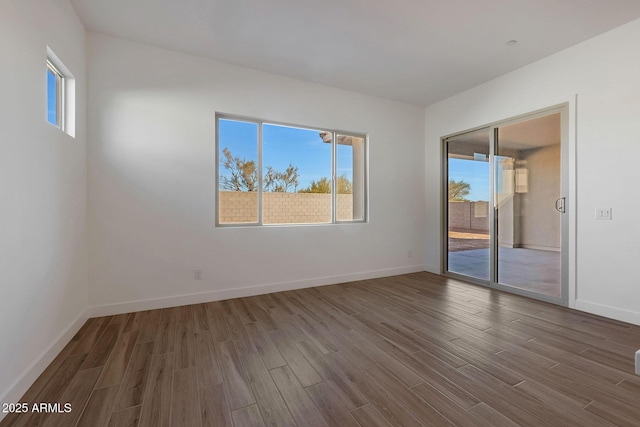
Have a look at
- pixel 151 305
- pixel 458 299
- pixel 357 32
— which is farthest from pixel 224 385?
pixel 357 32

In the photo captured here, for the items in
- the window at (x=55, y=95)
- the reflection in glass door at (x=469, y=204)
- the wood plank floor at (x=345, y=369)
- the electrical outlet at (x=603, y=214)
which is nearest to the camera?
the wood plank floor at (x=345, y=369)

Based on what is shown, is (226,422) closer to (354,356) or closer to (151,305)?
(354,356)

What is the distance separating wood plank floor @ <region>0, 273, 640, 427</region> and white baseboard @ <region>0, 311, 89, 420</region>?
2.2 inches

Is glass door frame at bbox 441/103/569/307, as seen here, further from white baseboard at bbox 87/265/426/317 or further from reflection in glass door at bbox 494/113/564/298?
white baseboard at bbox 87/265/426/317

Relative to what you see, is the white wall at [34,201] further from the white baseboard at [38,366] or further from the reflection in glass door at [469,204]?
the reflection in glass door at [469,204]

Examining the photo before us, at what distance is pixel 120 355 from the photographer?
2.17 meters

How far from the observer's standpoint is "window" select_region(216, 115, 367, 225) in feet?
12.0

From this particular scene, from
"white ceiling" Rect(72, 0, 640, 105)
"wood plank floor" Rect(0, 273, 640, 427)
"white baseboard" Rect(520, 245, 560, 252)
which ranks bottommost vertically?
"wood plank floor" Rect(0, 273, 640, 427)

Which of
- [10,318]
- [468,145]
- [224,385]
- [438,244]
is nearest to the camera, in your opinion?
[10,318]

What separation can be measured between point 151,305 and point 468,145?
16.7 feet

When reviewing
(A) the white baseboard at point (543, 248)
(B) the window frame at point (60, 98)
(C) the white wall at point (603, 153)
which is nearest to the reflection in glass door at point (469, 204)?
(A) the white baseboard at point (543, 248)

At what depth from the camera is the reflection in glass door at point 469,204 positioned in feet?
13.9

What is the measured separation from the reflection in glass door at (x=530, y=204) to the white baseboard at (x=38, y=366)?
16.3ft

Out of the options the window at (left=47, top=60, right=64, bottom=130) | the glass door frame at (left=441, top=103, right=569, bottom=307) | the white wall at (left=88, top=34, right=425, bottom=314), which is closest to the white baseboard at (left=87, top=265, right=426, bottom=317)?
the white wall at (left=88, top=34, right=425, bottom=314)
